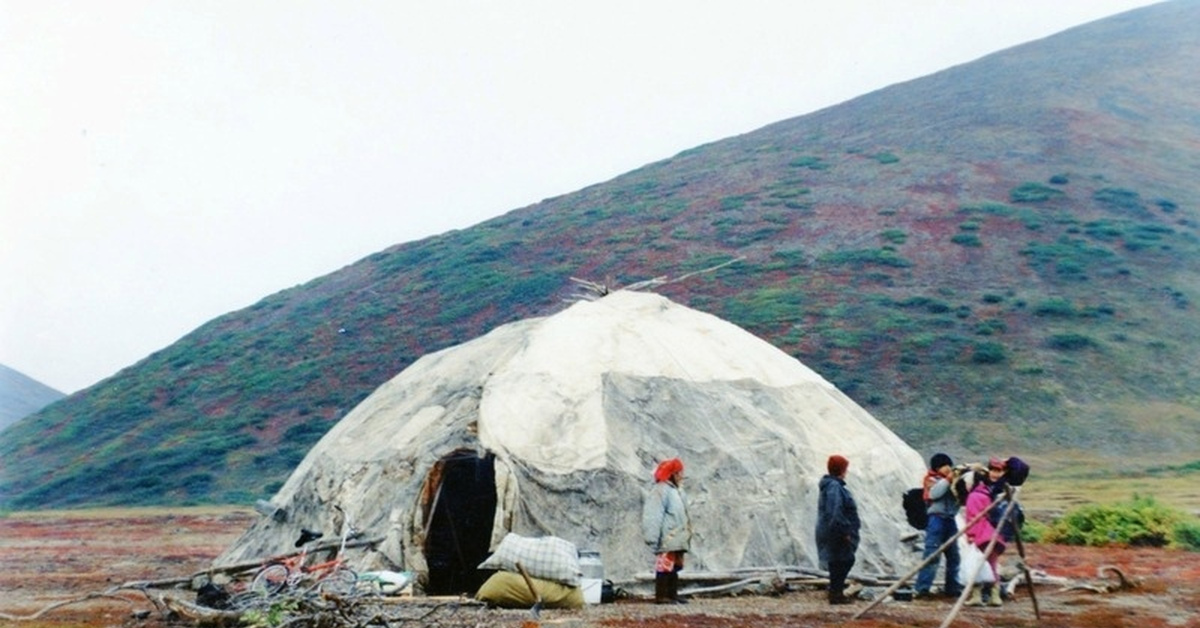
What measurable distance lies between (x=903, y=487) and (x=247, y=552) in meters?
7.57

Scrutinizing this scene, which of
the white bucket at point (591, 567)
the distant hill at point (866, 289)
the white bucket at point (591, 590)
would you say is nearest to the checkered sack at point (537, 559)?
the white bucket at point (591, 590)

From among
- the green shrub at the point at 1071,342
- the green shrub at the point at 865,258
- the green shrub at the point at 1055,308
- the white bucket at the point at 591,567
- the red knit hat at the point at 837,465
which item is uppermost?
the green shrub at the point at 865,258

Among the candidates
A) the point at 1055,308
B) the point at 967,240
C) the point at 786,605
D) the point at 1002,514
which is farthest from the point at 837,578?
the point at 967,240

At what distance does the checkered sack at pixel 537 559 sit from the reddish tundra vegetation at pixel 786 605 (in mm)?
330

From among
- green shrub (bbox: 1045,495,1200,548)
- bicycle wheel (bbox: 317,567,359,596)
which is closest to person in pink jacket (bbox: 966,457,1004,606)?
bicycle wheel (bbox: 317,567,359,596)

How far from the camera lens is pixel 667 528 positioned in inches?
441

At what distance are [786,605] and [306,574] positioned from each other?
14.4 ft

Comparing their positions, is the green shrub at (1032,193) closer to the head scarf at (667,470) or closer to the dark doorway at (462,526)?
the dark doorway at (462,526)

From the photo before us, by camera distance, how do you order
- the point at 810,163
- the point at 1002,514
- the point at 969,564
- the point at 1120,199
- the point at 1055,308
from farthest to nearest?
the point at 810,163, the point at 1120,199, the point at 1055,308, the point at 969,564, the point at 1002,514

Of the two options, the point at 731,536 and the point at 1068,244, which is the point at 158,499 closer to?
the point at 731,536

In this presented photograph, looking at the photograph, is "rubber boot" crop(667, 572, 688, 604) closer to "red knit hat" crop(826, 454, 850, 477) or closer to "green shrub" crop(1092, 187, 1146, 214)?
"red knit hat" crop(826, 454, 850, 477)

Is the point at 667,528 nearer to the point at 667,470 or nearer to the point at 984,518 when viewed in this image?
the point at 667,470

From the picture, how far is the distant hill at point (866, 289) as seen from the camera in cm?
3684

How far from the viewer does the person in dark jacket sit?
11.4 m
